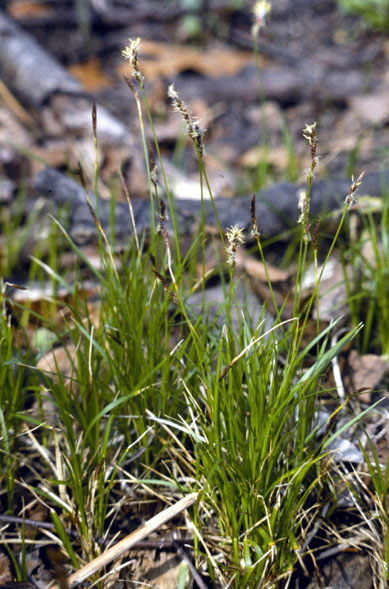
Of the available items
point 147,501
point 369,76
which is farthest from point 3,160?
point 369,76

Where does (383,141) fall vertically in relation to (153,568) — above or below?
above

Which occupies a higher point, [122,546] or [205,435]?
[205,435]

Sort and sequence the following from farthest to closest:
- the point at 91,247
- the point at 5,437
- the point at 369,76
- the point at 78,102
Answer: the point at 369,76 → the point at 78,102 → the point at 91,247 → the point at 5,437

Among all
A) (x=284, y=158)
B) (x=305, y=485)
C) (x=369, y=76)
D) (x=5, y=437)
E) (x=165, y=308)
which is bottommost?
(x=305, y=485)

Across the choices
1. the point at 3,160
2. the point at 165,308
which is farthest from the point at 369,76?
the point at 165,308

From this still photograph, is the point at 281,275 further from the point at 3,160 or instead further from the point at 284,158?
the point at 3,160

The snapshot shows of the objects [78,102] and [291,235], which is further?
[78,102]

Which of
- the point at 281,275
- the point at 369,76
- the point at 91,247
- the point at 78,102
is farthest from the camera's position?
the point at 369,76

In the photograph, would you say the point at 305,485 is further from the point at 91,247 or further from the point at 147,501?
the point at 91,247
